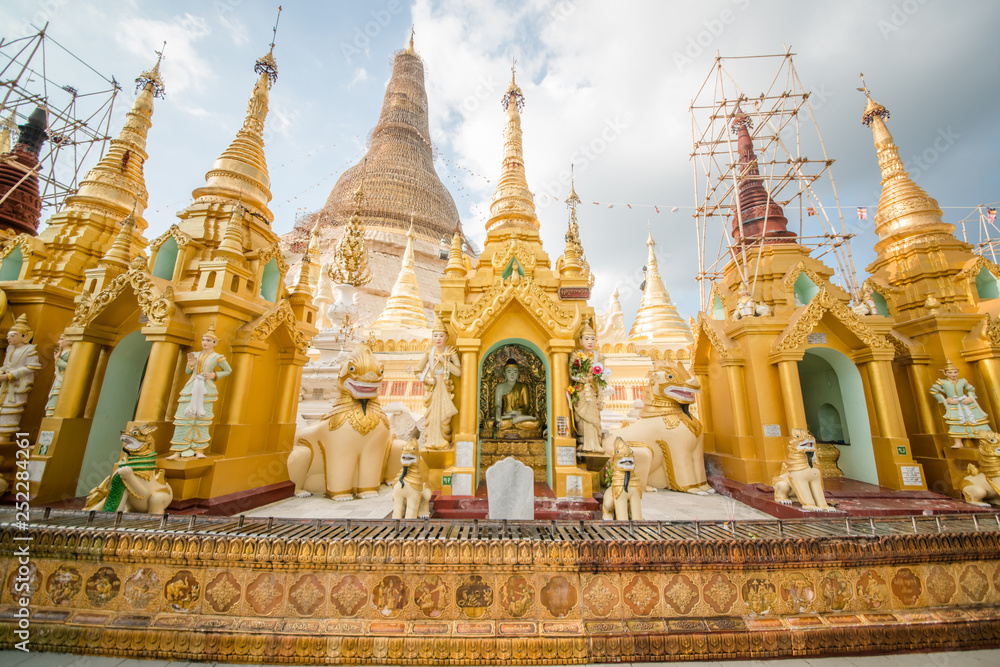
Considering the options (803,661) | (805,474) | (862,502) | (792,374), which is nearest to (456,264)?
(792,374)

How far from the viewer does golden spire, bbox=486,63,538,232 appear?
9570 millimetres

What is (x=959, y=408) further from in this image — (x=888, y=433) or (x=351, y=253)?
(x=351, y=253)

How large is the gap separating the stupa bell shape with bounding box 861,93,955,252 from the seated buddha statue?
10.3m

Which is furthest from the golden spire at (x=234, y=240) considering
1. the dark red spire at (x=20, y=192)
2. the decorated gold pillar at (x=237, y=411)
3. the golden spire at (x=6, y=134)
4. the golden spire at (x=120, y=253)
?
the golden spire at (x=6, y=134)

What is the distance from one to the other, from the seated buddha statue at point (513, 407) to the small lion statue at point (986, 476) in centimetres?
767

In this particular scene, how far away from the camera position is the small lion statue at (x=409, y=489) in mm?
5371

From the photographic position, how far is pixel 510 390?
8539 millimetres

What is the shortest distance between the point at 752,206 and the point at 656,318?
8.87 meters

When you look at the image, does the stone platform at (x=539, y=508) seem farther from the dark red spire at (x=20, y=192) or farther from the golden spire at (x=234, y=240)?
the dark red spire at (x=20, y=192)

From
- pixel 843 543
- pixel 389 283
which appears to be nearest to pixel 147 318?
pixel 843 543

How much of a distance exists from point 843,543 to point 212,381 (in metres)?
8.35

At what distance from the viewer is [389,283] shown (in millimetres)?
34688

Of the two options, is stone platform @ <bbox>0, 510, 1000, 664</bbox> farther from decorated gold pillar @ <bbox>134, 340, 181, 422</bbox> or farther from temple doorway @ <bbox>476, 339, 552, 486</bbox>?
temple doorway @ <bbox>476, 339, 552, 486</bbox>

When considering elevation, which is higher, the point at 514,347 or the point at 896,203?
the point at 896,203
